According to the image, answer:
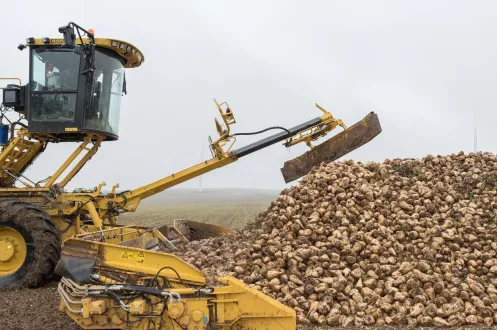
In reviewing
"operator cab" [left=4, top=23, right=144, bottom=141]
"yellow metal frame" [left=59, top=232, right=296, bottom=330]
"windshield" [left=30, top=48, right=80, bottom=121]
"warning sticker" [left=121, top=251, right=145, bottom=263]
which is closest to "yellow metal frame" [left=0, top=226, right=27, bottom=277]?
"operator cab" [left=4, top=23, right=144, bottom=141]

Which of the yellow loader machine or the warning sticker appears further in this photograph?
the yellow loader machine

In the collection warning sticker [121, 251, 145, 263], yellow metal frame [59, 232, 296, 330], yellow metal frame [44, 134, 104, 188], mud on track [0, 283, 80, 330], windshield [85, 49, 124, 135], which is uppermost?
windshield [85, 49, 124, 135]

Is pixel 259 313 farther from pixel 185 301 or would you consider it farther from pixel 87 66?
pixel 87 66

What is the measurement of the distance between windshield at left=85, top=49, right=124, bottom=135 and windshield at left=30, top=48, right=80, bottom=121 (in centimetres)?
30

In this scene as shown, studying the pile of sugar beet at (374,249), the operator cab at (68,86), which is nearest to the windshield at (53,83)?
the operator cab at (68,86)

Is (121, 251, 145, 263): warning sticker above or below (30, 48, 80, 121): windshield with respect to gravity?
below

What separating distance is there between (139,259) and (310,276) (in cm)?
190

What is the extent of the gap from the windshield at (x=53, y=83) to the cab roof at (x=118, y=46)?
116mm

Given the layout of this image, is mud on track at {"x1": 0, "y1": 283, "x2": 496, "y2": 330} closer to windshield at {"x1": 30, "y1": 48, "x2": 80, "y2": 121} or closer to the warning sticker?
the warning sticker

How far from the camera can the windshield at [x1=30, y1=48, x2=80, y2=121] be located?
7.45 m

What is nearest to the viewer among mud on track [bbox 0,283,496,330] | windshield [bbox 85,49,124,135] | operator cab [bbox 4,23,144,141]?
mud on track [bbox 0,283,496,330]

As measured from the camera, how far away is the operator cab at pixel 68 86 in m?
7.42

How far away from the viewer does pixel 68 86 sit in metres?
7.44

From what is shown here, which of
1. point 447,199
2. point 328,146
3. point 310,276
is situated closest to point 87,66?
point 328,146
